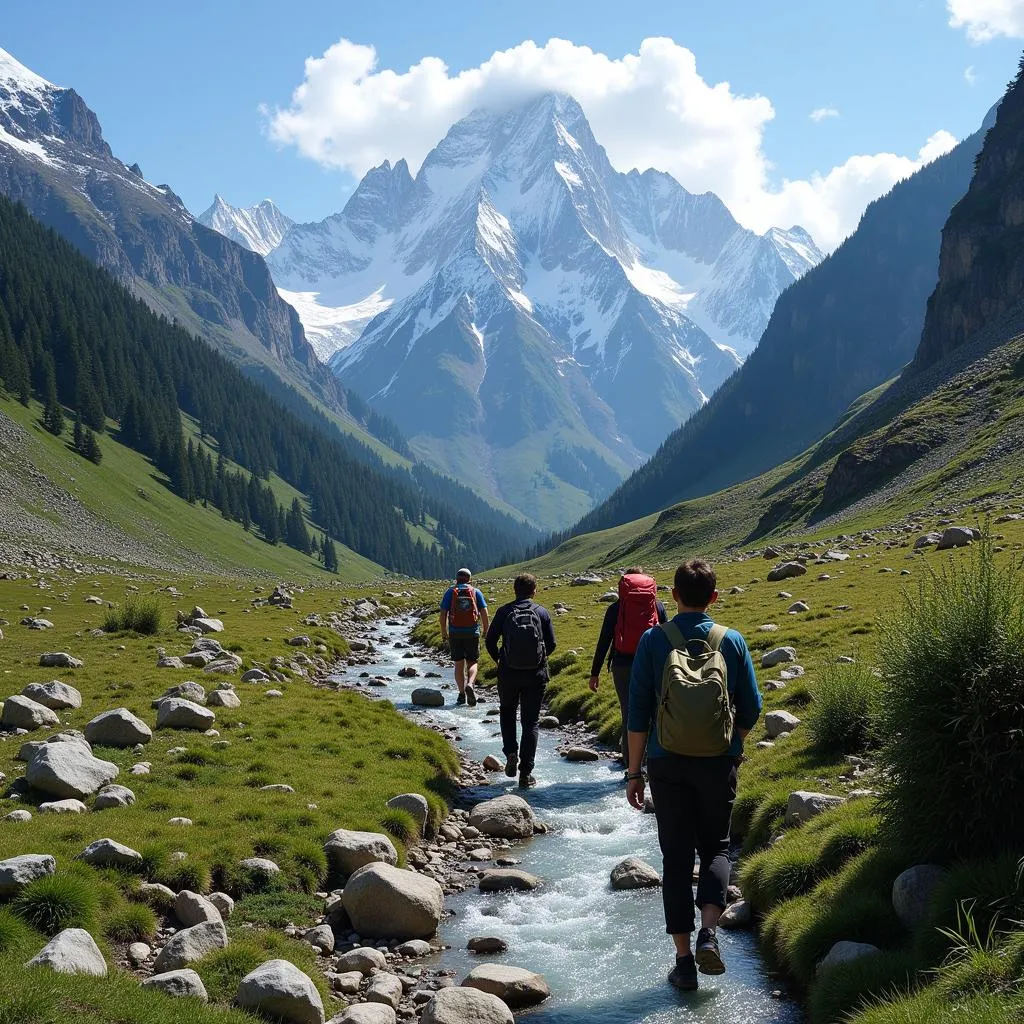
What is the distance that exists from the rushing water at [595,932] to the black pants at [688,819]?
89cm

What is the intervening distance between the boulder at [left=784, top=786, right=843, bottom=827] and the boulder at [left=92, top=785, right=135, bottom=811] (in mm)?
10459

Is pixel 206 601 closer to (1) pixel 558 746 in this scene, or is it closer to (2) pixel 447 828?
(1) pixel 558 746

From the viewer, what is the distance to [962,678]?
9.00m

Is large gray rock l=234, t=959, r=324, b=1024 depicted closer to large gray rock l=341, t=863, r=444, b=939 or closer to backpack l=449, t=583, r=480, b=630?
large gray rock l=341, t=863, r=444, b=939

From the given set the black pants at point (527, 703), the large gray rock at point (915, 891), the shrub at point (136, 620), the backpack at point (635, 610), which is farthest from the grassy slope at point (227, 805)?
the large gray rock at point (915, 891)

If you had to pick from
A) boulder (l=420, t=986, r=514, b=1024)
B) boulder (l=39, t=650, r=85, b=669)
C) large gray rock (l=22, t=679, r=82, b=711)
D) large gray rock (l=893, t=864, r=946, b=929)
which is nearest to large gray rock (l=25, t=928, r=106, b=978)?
boulder (l=420, t=986, r=514, b=1024)

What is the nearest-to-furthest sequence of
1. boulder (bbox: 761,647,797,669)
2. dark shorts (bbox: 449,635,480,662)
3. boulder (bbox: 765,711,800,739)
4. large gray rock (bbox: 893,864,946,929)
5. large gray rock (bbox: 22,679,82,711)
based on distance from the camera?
large gray rock (bbox: 893,864,946,929) → boulder (bbox: 765,711,800,739) → large gray rock (bbox: 22,679,82,711) → boulder (bbox: 761,647,797,669) → dark shorts (bbox: 449,635,480,662)

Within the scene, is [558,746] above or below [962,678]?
below

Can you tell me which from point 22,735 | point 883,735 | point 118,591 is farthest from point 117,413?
point 883,735

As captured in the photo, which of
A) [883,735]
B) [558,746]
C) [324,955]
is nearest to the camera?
[883,735]

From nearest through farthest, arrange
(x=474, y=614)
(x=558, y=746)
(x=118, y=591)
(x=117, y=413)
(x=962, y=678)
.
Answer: (x=962, y=678) < (x=558, y=746) < (x=474, y=614) < (x=118, y=591) < (x=117, y=413)

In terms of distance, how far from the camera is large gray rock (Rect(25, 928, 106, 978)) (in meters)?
8.36

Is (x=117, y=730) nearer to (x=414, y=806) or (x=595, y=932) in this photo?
(x=414, y=806)

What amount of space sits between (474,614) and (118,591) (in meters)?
41.4
